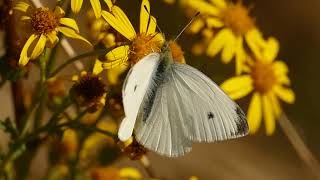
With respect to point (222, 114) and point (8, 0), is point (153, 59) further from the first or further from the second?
point (8, 0)

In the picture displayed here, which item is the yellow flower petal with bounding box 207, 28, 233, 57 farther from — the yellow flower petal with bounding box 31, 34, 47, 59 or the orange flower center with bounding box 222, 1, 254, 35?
the yellow flower petal with bounding box 31, 34, 47, 59

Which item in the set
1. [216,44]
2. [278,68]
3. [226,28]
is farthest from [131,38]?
[278,68]

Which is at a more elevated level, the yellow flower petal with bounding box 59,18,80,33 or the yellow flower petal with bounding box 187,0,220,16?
the yellow flower petal with bounding box 59,18,80,33

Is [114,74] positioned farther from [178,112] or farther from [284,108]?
[284,108]

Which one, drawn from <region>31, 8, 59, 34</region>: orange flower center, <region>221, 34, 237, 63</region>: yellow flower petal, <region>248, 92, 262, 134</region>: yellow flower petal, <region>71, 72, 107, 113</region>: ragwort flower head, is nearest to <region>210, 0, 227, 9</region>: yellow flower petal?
<region>221, 34, 237, 63</region>: yellow flower petal

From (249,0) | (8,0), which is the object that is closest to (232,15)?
(8,0)

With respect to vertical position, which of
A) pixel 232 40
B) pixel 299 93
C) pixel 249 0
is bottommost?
pixel 299 93

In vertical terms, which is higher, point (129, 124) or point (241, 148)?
point (129, 124)
